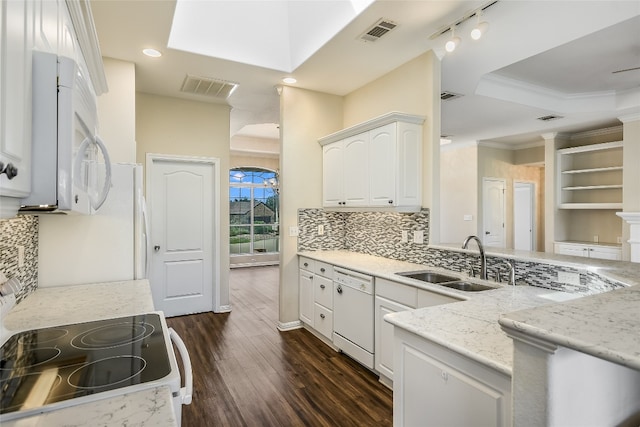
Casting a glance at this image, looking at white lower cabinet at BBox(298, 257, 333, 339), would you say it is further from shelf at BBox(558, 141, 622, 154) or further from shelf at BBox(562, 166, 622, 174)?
shelf at BBox(558, 141, 622, 154)

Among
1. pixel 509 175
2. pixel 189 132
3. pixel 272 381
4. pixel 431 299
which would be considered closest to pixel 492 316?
pixel 431 299

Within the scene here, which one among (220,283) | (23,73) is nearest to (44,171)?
(23,73)

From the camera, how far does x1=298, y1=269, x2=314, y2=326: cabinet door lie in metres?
3.88

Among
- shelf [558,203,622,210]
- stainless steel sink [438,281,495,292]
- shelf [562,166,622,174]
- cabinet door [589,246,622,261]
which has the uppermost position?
shelf [562,166,622,174]

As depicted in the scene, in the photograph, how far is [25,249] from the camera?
6.73ft

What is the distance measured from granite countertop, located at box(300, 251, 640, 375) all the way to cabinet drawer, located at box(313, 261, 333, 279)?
929mm

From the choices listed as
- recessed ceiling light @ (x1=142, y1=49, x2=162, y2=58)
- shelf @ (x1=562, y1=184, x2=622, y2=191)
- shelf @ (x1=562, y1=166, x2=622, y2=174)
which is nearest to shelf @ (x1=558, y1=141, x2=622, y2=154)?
shelf @ (x1=562, y1=166, x2=622, y2=174)

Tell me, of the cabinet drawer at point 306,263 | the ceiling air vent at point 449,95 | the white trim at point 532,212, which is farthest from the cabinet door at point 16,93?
the white trim at point 532,212

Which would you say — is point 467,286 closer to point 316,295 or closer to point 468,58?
point 316,295

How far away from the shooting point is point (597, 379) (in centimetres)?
100

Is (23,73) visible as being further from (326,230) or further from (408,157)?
(326,230)

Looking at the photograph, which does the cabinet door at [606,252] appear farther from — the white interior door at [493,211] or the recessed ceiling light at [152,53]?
the recessed ceiling light at [152,53]

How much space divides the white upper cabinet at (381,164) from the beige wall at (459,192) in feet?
14.4

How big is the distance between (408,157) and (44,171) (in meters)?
2.74
